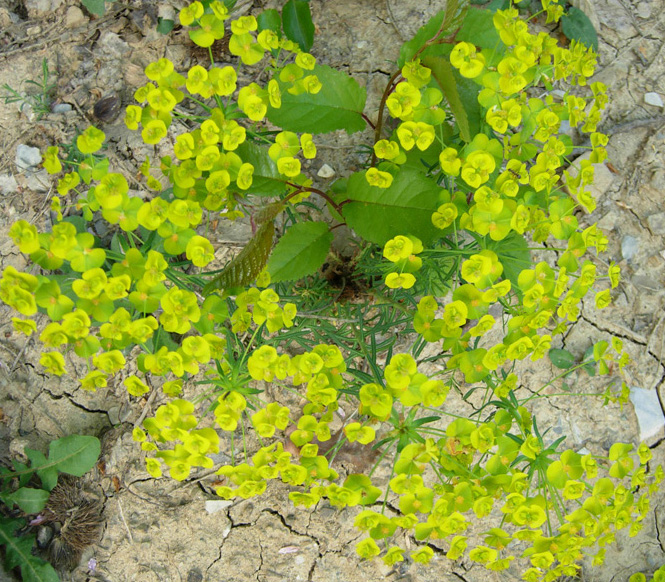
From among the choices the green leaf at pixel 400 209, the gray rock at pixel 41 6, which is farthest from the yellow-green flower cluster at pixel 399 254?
the gray rock at pixel 41 6

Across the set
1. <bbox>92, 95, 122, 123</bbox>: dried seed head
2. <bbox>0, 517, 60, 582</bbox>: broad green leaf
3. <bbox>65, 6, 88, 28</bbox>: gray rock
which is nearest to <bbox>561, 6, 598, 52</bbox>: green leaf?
<bbox>92, 95, 122, 123</bbox>: dried seed head

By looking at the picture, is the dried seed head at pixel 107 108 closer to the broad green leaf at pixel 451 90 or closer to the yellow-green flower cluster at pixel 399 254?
the broad green leaf at pixel 451 90

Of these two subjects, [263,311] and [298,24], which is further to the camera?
[298,24]

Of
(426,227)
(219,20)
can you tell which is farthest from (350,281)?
(219,20)

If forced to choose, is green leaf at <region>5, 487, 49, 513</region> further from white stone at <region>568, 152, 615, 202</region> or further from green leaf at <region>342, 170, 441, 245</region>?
white stone at <region>568, 152, 615, 202</region>

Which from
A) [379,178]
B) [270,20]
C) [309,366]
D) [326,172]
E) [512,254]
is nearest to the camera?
[309,366]

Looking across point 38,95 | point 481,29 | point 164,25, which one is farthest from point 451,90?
point 38,95

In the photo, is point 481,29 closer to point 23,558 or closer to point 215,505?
point 215,505
